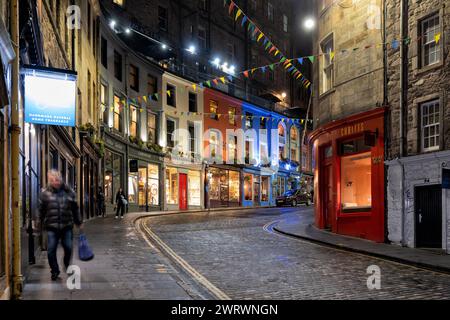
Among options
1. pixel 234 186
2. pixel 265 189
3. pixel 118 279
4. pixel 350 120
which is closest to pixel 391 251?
pixel 350 120

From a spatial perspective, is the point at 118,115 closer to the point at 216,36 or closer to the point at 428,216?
the point at 216,36

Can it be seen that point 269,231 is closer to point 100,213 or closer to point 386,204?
point 386,204

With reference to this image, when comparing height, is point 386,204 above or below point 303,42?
below

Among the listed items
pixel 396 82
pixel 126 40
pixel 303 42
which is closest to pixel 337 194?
pixel 396 82

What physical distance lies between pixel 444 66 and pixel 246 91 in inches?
1271

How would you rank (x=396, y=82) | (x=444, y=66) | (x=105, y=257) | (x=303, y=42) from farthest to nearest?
(x=303, y=42) < (x=396, y=82) < (x=444, y=66) < (x=105, y=257)

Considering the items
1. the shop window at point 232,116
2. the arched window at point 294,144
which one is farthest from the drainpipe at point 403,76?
the arched window at point 294,144

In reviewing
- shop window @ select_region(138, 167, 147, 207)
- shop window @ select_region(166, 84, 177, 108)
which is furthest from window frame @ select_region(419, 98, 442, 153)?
shop window @ select_region(166, 84, 177, 108)

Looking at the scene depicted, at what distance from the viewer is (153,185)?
116 feet

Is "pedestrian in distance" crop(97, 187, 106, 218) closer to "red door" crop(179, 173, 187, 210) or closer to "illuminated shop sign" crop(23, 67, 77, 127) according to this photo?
"red door" crop(179, 173, 187, 210)

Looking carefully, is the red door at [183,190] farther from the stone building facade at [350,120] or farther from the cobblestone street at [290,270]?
the cobblestone street at [290,270]

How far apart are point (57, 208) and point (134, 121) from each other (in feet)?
82.8

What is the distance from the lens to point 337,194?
20.0 m

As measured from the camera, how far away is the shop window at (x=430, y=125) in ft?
51.6
